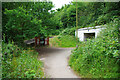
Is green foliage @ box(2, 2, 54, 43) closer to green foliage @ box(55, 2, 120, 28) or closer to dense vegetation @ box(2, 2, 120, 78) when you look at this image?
dense vegetation @ box(2, 2, 120, 78)

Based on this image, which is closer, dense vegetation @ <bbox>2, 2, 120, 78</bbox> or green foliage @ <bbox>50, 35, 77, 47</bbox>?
dense vegetation @ <bbox>2, 2, 120, 78</bbox>

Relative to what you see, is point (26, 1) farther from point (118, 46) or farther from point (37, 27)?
point (118, 46)

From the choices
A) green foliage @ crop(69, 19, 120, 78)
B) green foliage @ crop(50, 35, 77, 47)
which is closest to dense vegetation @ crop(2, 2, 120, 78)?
green foliage @ crop(69, 19, 120, 78)

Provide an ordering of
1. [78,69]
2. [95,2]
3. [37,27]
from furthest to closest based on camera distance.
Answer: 1. [95,2]
2. [37,27]
3. [78,69]

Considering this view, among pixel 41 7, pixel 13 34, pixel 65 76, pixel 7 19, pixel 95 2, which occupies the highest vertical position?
pixel 95 2

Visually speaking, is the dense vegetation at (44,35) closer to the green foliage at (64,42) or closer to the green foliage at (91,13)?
the green foliage at (91,13)

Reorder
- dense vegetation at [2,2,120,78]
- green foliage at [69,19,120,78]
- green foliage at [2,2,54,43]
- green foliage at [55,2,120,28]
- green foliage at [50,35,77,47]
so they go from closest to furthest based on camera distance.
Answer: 1. green foliage at [69,19,120,78]
2. dense vegetation at [2,2,120,78]
3. green foliage at [2,2,54,43]
4. green foliage at [55,2,120,28]
5. green foliage at [50,35,77,47]

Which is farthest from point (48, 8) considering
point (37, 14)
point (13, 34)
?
point (13, 34)

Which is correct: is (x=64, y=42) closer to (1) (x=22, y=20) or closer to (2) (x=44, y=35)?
(2) (x=44, y=35)

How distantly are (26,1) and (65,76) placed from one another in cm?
628

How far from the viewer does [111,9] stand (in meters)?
7.77

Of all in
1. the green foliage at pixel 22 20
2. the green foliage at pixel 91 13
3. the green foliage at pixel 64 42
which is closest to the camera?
the green foliage at pixel 22 20

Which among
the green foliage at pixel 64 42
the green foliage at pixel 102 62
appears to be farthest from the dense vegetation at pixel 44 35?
the green foliage at pixel 64 42

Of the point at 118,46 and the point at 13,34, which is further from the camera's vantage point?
→ the point at 13,34
